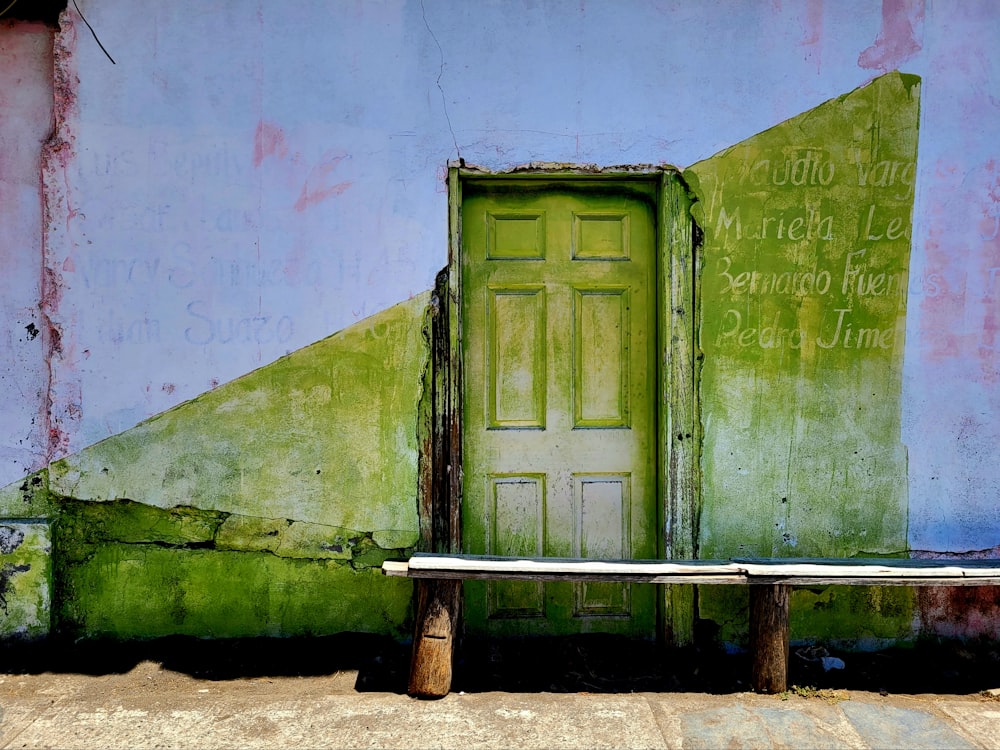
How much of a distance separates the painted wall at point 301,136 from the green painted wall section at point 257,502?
49mm

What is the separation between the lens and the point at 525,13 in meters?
3.75

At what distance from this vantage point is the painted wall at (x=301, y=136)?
3.72m

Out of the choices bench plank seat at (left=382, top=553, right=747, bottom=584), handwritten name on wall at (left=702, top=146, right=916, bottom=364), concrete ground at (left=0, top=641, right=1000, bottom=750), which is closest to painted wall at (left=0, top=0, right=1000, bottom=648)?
handwritten name on wall at (left=702, top=146, right=916, bottom=364)

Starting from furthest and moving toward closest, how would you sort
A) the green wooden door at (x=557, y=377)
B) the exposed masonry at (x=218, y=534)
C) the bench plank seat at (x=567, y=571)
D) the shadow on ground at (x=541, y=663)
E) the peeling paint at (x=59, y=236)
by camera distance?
1. the green wooden door at (x=557, y=377)
2. the exposed masonry at (x=218, y=534)
3. the peeling paint at (x=59, y=236)
4. the shadow on ground at (x=541, y=663)
5. the bench plank seat at (x=567, y=571)

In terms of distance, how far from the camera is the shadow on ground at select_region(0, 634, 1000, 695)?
3.55m

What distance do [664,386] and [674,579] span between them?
0.97 metres

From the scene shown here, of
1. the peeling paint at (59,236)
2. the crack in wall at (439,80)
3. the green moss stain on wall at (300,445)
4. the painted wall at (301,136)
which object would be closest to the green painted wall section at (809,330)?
the painted wall at (301,136)

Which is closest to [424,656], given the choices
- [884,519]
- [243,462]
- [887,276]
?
[243,462]

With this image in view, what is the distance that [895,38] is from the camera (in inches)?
149

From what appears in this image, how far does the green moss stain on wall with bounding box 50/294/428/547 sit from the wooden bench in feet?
1.49

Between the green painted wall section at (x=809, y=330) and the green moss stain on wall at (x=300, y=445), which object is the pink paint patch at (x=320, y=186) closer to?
the green moss stain on wall at (x=300, y=445)

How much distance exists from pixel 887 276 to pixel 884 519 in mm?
1230

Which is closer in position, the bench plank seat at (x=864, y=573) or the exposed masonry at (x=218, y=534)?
the bench plank seat at (x=864, y=573)

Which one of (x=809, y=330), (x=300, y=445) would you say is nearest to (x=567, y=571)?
(x=300, y=445)
